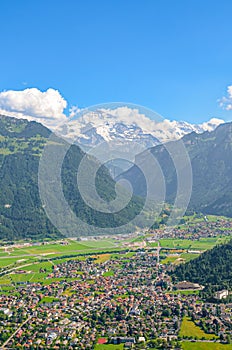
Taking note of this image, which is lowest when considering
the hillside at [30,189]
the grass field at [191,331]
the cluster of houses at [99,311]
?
the grass field at [191,331]

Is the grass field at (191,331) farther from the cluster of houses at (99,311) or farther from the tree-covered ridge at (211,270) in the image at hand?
the tree-covered ridge at (211,270)

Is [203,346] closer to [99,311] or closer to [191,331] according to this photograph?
[191,331]

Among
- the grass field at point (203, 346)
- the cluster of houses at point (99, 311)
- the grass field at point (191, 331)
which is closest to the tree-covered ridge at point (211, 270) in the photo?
the cluster of houses at point (99, 311)

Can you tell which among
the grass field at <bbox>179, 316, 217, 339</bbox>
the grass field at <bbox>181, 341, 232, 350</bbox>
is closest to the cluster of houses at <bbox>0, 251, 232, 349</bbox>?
the grass field at <bbox>179, 316, 217, 339</bbox>

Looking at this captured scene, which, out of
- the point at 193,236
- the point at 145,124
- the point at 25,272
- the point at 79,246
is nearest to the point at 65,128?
the point at 145,124

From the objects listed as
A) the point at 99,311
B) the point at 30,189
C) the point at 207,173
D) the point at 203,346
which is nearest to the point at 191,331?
the point at 203,346

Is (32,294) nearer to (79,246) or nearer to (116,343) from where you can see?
(116,343)
